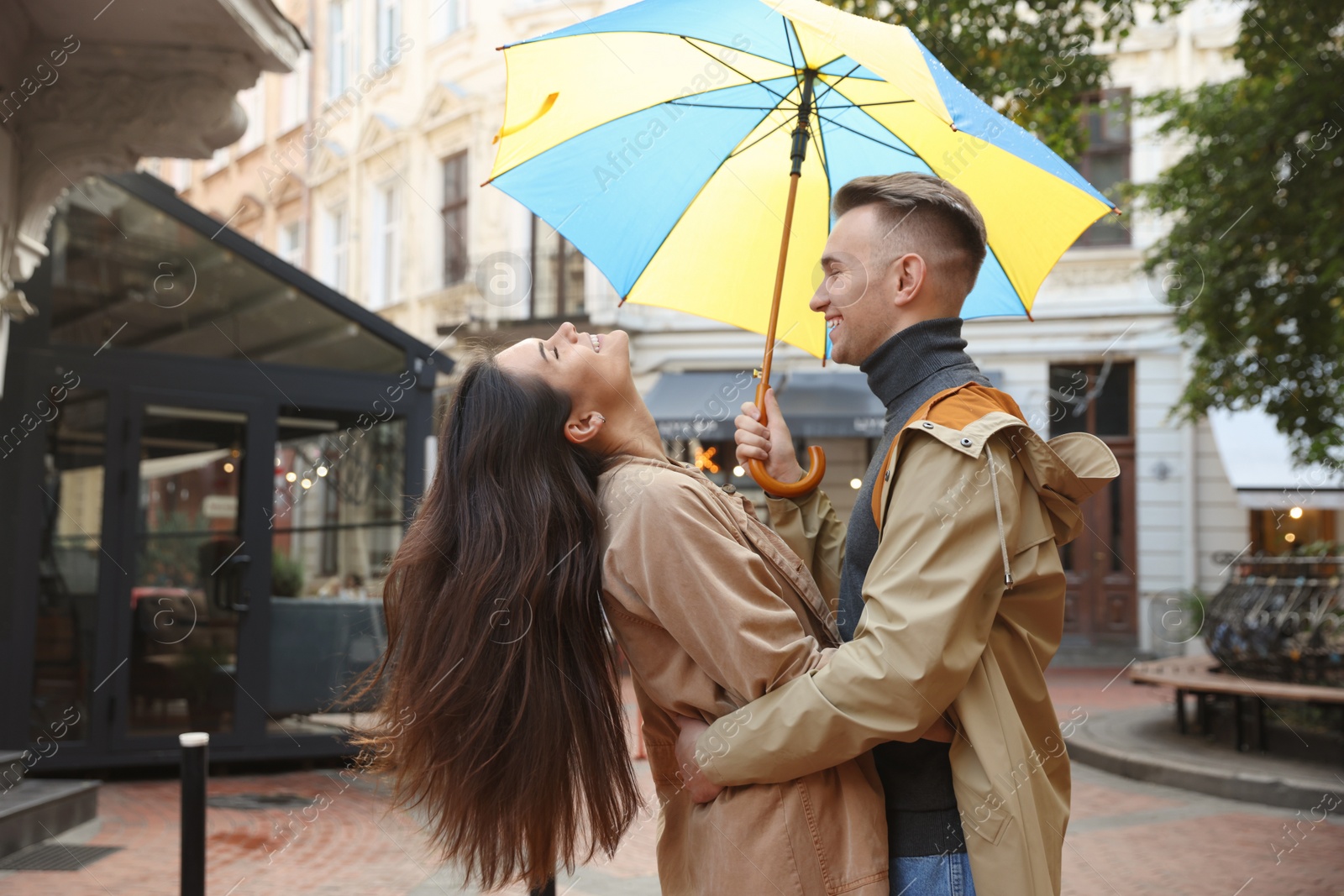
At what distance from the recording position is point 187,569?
7902 millimetres

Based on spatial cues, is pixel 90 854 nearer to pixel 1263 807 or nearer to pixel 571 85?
pixel 571 85

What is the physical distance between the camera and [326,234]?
851 inches

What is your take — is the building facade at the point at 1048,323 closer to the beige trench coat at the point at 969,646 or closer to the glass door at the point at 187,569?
the glass door at the point at 187,569

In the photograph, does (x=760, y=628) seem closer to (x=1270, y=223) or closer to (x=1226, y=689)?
(x=1226, y=689)

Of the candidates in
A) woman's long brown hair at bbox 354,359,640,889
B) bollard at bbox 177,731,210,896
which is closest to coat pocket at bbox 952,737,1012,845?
woman's long brown hair at bbox 354,359,640,889

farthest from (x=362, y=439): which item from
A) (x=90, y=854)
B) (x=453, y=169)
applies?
(x=453, y=169)

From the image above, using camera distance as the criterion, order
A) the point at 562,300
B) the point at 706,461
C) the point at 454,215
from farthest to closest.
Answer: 1. the point at 454,215
2. the point at 562,300
3. the point at 706,461

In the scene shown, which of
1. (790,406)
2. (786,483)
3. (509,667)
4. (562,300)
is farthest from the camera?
(562,300)

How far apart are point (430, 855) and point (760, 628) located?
14.5ft

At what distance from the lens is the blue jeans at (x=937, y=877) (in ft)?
5.49

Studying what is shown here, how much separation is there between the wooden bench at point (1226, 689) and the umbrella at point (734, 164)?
612 centimetres

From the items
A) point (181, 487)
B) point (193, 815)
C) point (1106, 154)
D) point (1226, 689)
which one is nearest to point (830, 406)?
point (1106, 154)

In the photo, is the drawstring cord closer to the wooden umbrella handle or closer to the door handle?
the wooden umbrella handle

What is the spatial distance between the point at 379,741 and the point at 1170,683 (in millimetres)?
7798
